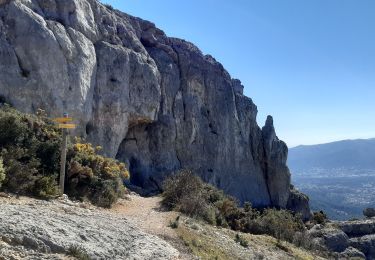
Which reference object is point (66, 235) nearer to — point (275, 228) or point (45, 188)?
point (45, 188)

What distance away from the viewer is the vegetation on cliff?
19.7 m

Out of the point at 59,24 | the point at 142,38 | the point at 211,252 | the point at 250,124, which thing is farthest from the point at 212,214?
the point at 250,124

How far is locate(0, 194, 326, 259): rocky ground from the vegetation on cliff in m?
1.00

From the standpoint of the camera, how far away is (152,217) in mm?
22781

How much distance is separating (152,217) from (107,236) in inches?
291

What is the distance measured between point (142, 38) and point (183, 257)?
4178 cm

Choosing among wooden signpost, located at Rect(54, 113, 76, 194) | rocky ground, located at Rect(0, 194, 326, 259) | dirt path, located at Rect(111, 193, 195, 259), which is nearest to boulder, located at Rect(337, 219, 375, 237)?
rocky ground, located at Rect(0, 194, 326, 259)

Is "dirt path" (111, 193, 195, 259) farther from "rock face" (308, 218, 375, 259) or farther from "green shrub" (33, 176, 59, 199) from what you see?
"rock face" (308, 218, 375, 259)

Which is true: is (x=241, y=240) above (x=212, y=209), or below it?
below

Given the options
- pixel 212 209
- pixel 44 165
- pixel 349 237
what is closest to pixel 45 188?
pixel 44 165

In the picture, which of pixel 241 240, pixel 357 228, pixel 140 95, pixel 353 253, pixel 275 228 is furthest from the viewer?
pixel 357 228

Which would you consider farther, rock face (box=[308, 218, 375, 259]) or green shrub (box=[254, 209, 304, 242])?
rock face (box=[308, 218, 375, 259])

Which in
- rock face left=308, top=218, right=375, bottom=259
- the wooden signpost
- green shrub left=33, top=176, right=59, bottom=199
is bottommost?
rock face left=308, top=218, right=375, bottom=259

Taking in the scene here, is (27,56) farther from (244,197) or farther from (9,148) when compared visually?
(244,197)
